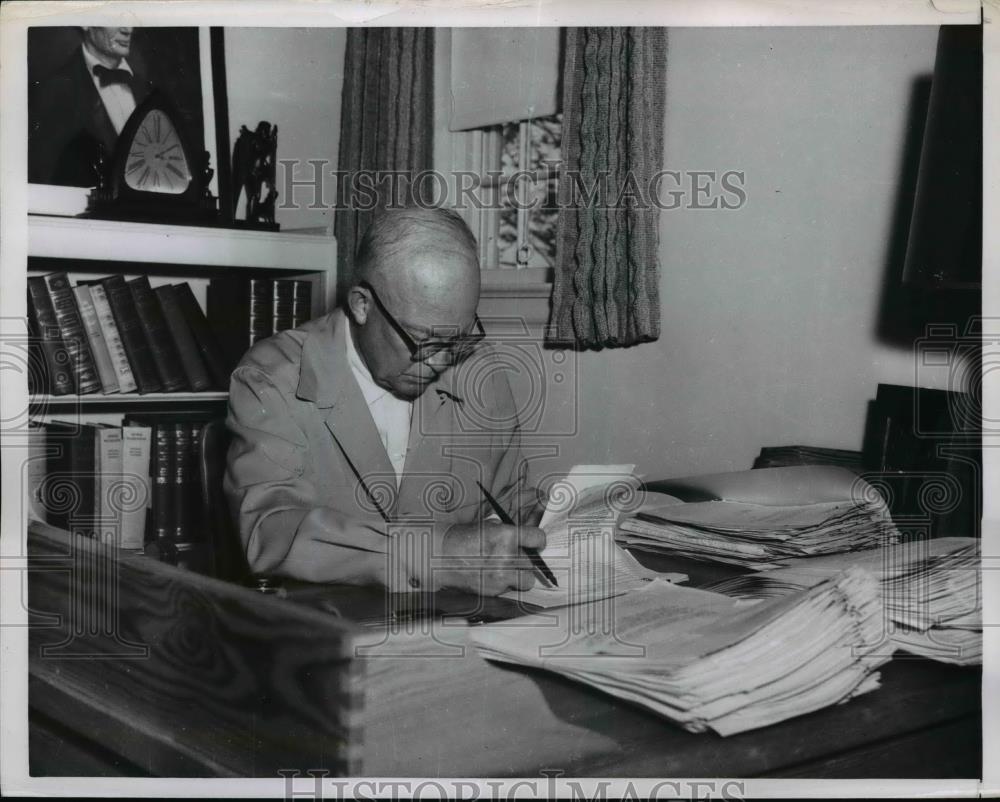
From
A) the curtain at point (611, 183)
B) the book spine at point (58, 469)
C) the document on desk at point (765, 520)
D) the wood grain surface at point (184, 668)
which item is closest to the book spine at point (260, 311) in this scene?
the book spine at point (58, 469)

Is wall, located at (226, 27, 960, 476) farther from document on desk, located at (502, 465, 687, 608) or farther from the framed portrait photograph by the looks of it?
the framed portrait photograph

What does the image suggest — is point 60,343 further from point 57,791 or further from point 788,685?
point 788,685

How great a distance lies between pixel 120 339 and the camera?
6.07 feet

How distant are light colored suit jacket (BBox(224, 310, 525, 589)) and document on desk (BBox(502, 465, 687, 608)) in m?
0.15

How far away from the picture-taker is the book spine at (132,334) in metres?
1.83

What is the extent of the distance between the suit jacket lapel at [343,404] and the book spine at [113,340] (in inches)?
25.0

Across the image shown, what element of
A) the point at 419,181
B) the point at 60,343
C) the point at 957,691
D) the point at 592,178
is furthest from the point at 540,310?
the point at 957,691

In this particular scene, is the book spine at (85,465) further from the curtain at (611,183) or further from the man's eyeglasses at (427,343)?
the curtain at (611,183)

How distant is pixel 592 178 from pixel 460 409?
0.67 m

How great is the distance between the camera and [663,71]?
73.0 inches

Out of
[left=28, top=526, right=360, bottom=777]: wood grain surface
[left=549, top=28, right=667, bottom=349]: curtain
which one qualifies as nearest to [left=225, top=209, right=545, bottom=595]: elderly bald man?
[left=28, top=526, right=360, bottom=777]: wood grain surface

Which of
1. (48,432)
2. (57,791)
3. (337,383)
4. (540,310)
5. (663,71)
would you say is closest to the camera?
(57,791)

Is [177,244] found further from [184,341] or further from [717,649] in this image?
[717,649]

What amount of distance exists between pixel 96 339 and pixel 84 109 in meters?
0.49
